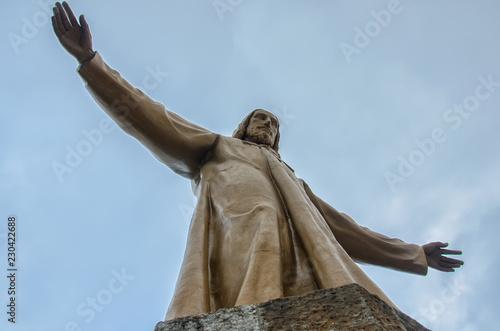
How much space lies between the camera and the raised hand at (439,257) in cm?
663

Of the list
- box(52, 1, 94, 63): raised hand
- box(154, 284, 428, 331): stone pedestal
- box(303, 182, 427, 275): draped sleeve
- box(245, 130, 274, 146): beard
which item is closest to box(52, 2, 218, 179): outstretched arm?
box(52, 1, 94, 63): raised hand

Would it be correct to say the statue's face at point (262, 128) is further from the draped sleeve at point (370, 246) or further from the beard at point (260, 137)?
→ the draped sleeve at point (370, 246)

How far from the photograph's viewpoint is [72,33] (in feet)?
17.6

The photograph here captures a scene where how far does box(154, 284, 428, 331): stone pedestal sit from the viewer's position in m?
2.54

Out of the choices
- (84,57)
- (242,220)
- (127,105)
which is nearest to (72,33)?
(84,57)

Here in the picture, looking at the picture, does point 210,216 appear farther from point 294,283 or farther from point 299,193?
point 294,283

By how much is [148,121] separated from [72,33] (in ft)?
3.72

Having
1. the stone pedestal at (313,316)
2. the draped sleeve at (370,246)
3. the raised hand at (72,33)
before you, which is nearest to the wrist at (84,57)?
the raised hand at (72,33)

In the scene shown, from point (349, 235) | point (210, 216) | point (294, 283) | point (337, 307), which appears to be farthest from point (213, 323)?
point (349, 235)

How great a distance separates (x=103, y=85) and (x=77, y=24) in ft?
2.28

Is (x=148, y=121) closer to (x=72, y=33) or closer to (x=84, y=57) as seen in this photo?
(x=84, y=57)

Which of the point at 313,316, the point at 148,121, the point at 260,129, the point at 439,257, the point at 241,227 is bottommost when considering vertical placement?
the point at 313,316

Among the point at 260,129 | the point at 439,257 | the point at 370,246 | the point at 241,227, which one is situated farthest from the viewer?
the point at 439,257

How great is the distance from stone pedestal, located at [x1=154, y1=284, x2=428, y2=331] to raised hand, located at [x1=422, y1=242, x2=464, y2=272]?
159 inches
